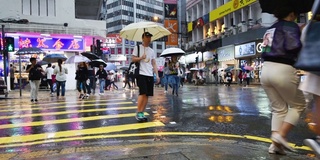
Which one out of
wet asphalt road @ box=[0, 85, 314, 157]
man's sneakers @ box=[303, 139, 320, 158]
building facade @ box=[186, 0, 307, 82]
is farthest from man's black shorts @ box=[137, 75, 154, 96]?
building facade @ box=[186, 0, 307, 82]

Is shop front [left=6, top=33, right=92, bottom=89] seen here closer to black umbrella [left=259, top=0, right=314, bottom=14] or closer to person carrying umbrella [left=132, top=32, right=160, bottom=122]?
person carrying umbrella [left=132, top=32, right=160, bottom=122]

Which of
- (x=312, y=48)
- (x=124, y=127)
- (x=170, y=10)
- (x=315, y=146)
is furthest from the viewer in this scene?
(x=170, y=10)

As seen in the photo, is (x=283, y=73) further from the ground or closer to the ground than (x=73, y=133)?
further from the ground

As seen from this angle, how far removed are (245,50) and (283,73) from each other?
27594mm

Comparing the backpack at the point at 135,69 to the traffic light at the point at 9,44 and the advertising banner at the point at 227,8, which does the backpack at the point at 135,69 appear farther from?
the advertising banner at the point at 227,8

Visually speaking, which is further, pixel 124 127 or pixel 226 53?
pixel 226 53

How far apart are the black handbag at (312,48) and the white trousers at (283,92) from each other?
109 cm

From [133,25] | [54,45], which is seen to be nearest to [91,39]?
[54,45]

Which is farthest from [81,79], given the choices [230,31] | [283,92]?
[230,31]

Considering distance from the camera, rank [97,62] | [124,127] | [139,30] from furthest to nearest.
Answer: [97,62], [139,30], [124,127]

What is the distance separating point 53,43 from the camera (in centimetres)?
2288

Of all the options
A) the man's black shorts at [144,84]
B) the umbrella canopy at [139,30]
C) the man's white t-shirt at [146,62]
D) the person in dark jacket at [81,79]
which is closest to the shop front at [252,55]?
the person in dark jacket at [81,79]

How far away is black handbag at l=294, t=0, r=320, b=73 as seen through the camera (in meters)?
2.38

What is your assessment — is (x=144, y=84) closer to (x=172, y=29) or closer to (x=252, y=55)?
(x=252, y=55)
